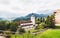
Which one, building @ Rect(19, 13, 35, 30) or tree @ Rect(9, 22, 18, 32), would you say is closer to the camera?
tree @ Rect(9, 22, 18, 32)

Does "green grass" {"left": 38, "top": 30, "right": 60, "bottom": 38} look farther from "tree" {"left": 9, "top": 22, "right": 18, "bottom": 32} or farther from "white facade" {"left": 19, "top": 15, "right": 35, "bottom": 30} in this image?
"tree" {"left": 9, "top": 22, "right": 18, "bottom": 32}

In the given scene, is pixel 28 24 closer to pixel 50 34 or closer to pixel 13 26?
pixel 13 26

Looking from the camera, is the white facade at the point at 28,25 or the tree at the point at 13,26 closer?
the tree at the point at 13,26

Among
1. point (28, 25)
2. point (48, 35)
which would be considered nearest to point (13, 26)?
point (28, 25)

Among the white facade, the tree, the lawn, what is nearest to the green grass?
the lawn

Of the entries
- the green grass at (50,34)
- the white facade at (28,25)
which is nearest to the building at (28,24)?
the white facade at (28,25)

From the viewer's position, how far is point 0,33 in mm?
2973

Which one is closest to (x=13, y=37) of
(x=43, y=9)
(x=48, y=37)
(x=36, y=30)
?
(x=36, y=30)

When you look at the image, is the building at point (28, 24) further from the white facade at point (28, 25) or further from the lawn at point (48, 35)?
the lawn at point (48, 35)

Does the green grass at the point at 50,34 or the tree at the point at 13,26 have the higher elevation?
the tree at the point at 13,26

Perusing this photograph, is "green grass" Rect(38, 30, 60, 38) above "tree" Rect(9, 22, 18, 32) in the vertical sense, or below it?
below

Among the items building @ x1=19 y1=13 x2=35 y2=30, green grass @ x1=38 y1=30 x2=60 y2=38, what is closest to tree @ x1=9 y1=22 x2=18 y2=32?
building @ x1=19 y1=13 x2=35 y2=30

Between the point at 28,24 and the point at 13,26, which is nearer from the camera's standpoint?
the point at 13,26

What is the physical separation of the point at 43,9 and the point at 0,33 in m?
1.01
